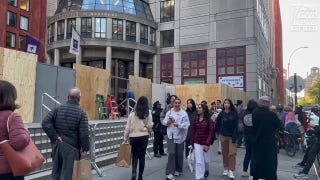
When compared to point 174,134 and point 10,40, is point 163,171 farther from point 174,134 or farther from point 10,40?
point 10,40

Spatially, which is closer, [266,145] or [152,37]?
[266,145]

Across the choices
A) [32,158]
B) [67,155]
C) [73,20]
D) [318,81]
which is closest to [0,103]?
[32,158]

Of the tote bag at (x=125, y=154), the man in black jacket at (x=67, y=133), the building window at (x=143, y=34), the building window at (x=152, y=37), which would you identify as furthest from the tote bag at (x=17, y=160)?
the building window at (x=152, y=37)

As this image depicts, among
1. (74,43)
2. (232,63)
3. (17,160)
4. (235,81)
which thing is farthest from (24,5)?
(17,160)

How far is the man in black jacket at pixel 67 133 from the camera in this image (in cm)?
550

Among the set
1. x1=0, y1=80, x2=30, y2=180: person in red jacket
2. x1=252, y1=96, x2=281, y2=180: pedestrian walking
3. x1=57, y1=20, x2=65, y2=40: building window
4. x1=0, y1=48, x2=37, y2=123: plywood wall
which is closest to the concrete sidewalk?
x1=252, y1=96, x2=281, y2=180: pedestrian walking

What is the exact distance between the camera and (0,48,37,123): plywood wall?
11.1 m

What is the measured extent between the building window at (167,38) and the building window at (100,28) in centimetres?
782

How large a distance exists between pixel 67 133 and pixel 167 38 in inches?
1503

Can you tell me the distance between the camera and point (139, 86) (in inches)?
805

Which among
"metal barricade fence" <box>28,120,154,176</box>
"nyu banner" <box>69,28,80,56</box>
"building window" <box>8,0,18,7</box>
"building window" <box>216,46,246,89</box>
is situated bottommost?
"metal barricade fence" <box>28,120,154,176</box>

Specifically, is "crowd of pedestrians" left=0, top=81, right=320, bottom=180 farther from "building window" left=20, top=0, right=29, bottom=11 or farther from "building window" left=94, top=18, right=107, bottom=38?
"building window" left=20, top=0, right=29, bottom=11

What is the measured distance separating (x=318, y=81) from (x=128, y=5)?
5247 centimetres

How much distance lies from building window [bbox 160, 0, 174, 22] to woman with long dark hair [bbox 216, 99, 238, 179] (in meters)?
35.2
